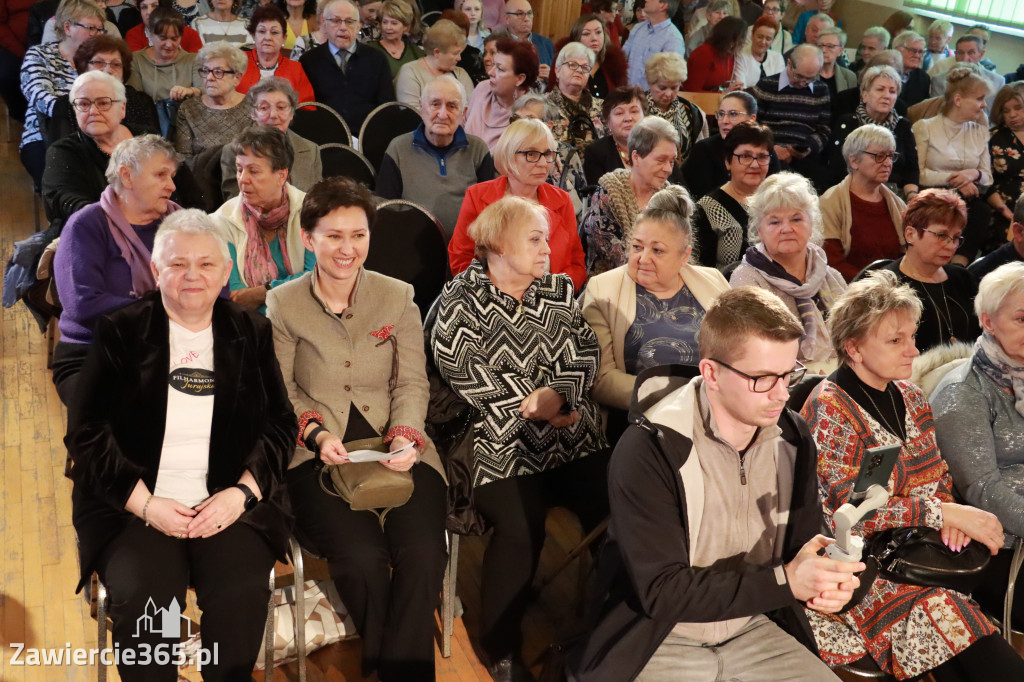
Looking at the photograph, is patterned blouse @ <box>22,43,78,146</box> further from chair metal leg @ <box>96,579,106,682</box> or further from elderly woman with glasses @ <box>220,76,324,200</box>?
chair metal leg @ <box>96,579,106,682</box>

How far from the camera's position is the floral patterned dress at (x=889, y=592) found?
89.2 inches

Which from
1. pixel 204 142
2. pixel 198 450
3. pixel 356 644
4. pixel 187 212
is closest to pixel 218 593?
pixel 198 450

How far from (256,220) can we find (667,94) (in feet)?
9.65

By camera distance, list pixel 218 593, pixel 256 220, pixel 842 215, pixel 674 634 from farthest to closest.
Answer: pixel 842 215 < pixel 256 220 < pixel 218 593 < pixel 674 634

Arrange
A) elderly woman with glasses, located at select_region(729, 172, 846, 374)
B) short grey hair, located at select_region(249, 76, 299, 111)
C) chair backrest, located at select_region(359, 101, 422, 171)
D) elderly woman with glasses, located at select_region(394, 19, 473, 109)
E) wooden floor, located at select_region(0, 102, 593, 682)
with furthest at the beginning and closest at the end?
elderly woman with glasses, located at select_region(394, 19, 473, 109), chair backrest, located at select_region(359, 101, 422, 171), short grey hair, located at select_region(249, 76, 299, 111), elderly woman with glasses, located at select_region(729, 172, 846, 374), wooden floor, located at select_region(0, 102, 593, 682)

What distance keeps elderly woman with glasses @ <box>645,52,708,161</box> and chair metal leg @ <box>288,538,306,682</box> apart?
3.55 meters

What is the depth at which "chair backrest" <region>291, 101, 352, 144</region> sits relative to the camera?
4.39 meters

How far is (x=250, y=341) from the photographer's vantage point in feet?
7.68

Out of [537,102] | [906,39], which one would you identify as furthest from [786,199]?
[906,39]

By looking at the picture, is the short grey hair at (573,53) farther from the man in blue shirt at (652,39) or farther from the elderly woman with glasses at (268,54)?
the man in blue shirt at (652,39)

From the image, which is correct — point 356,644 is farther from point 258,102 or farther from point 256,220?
point 258,102

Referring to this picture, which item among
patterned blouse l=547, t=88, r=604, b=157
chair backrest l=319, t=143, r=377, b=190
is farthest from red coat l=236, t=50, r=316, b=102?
patterned blouse l=547, t=88, r=604, b=157

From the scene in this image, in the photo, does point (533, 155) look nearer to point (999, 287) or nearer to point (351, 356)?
point (351, 356)

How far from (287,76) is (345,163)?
4.30 ft
